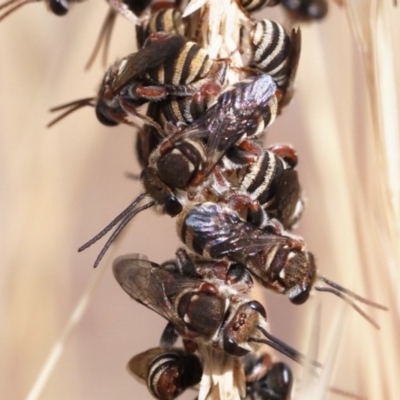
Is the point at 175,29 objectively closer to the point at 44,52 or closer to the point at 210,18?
the point at 210,18

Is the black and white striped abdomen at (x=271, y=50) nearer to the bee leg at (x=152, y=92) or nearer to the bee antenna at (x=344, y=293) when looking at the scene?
the bee leg at (x=152, y=92)

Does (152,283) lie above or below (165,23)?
below

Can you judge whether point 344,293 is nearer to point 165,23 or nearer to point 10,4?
point 165,23

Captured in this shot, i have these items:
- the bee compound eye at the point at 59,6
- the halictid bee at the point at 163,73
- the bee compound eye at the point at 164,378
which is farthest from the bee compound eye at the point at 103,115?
the bee compound eye at the point at 164,378

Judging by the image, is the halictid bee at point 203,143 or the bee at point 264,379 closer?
the halictid bee at point 203,143

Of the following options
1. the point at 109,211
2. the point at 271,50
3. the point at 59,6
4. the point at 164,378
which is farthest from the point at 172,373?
the point at 109,211

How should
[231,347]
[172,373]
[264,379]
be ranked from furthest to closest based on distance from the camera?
[264,379] < [172,373] < [231,347]
